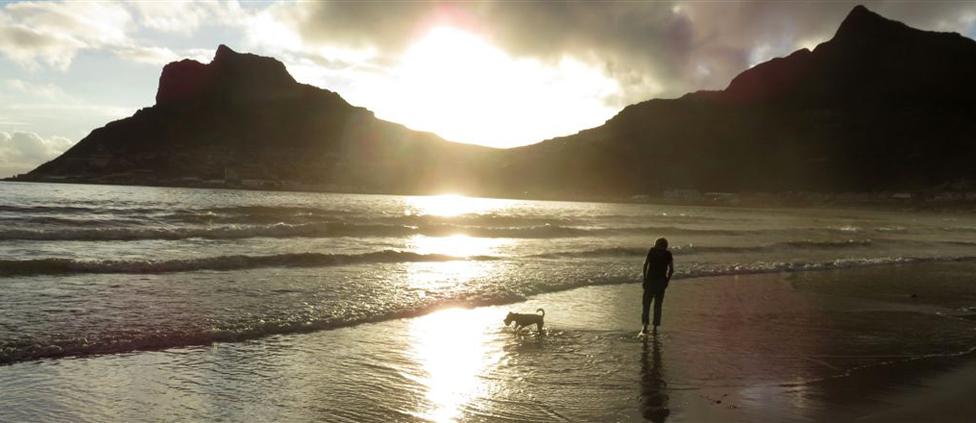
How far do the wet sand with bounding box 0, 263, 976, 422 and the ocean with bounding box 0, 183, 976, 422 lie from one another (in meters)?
0.05

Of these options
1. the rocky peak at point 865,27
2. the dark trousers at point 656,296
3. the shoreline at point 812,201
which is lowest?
the dark trousers at point 656,296

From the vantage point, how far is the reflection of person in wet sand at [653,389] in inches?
286

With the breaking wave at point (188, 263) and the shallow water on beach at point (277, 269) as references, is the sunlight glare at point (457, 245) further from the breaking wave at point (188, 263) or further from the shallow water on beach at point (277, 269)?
the breaking wave at point (188, 263)

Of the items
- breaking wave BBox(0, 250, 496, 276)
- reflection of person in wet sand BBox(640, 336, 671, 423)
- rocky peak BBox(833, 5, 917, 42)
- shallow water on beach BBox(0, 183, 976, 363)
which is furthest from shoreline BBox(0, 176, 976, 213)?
reflection of person in wet sand BBox(640, 336, 671, 423)

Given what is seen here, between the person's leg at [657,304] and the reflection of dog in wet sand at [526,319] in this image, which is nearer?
the reflection of dog in wet sand at [526,319]

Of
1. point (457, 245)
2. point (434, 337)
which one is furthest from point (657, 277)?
point (457, 245)

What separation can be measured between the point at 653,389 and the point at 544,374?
1629 mm

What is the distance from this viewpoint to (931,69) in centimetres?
15425

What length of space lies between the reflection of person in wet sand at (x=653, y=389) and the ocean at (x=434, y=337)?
0.04 m

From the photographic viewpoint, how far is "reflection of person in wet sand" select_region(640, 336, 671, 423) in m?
7.27

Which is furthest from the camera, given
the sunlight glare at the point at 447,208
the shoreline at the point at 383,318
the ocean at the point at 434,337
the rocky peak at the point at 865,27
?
the rocky peak at the point at 865,27

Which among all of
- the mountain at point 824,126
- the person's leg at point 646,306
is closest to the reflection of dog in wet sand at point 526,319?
the person's leg at point 646,306

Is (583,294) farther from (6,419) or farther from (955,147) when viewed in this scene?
(955,147)

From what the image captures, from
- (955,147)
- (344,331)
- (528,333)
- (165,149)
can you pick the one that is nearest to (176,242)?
(344,331)
